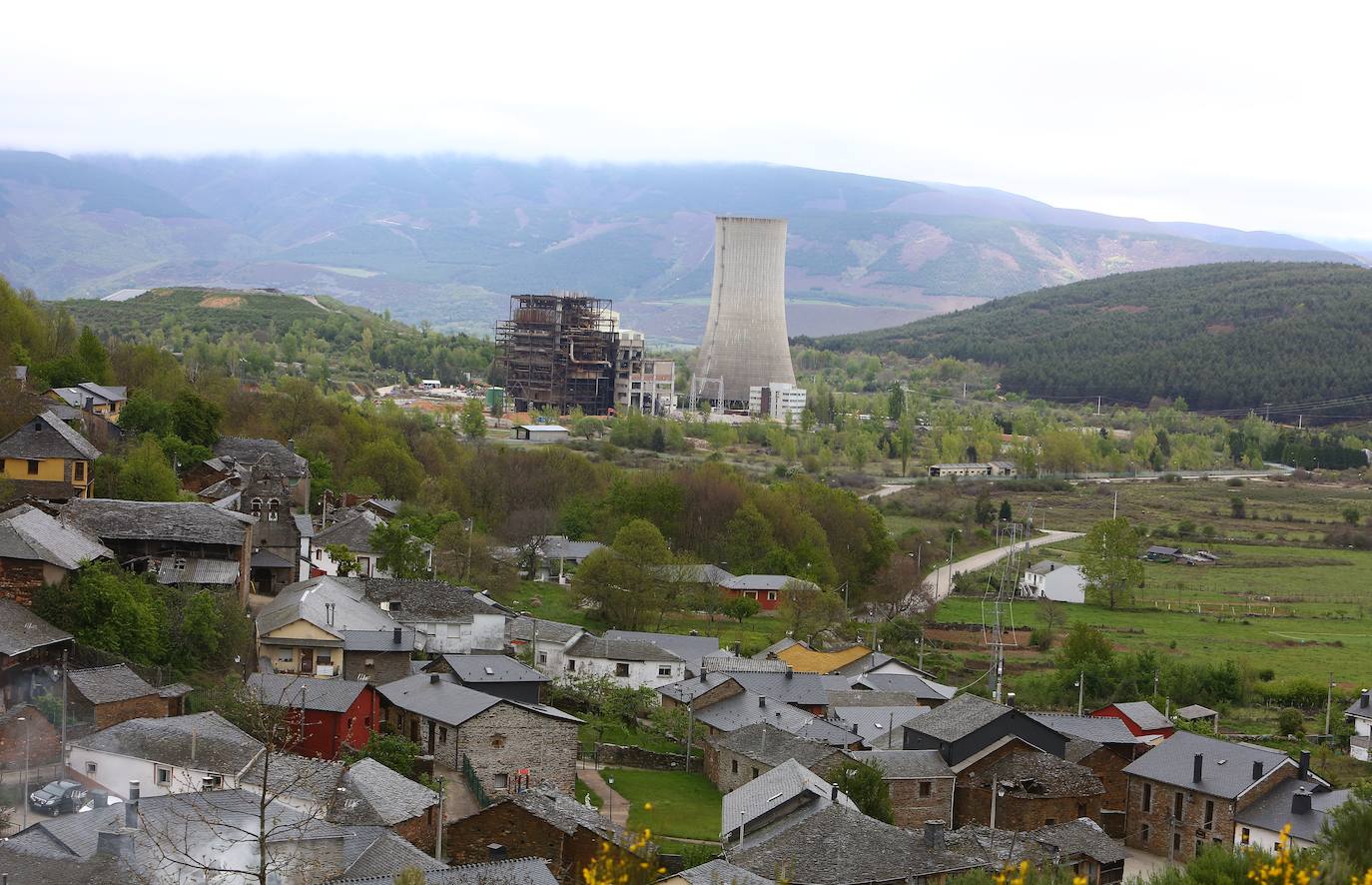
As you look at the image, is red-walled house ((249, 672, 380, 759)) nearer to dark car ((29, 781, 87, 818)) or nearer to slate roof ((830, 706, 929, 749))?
dark car ((29, 781, 87, 818))

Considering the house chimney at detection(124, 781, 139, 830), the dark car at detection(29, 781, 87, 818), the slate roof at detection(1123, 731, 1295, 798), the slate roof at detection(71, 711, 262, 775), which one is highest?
the house chimney at detection(124, 781, 139, 830)

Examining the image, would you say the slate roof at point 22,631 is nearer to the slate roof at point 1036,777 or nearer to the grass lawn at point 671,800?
the grass lawn at point 671,800

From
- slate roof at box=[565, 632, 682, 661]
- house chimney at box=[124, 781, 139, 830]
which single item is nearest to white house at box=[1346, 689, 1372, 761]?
slate roof at box=[565, 632, 682, 661]

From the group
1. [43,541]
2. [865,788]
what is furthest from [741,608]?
[43,541]

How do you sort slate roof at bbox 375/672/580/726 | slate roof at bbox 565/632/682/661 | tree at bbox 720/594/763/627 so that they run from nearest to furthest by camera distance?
slate roof at bbox 375/672/580/726 → slate roof at bbox 565/632/682/661 → tree at bbox 720/594/763/627

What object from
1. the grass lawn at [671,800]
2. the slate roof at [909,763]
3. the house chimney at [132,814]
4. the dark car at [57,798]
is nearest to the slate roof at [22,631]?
the dark car at [57,798]

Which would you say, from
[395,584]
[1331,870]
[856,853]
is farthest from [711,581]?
[1331,870]

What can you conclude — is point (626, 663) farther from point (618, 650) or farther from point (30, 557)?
point (30, 557)
